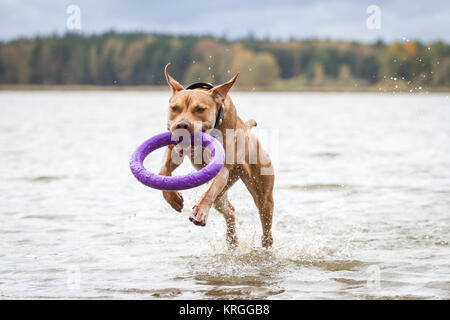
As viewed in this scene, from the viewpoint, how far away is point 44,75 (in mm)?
115750

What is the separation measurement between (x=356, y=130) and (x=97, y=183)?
19671 millimetres

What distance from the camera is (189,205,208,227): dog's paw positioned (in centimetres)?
607

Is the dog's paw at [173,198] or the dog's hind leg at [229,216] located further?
the dog's hind leg at [229,216]

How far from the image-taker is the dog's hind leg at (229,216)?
7.73 meters

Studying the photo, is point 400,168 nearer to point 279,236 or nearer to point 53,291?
point 279,236

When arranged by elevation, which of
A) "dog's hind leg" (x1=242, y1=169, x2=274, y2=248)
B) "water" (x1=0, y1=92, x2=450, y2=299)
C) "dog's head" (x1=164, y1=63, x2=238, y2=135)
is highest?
"dog's head" (x1=164, y1=63, x2=238, y2=135)

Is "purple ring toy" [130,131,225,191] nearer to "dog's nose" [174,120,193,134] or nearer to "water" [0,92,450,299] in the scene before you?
"dog's nose" [174,120,193,134]

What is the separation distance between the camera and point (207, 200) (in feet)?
20.6

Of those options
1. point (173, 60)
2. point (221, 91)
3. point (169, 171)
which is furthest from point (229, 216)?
point (173, 60)

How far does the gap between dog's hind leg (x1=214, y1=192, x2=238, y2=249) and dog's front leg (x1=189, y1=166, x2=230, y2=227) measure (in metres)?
1.12

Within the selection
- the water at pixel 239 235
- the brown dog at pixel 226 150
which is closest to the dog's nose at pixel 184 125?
the brown dog at pixel 226 150

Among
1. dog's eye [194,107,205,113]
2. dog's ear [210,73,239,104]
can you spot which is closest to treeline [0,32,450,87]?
dog's ear [210,73,239,104]

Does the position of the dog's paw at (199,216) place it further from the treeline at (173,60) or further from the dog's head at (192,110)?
the treeline at (173,60)

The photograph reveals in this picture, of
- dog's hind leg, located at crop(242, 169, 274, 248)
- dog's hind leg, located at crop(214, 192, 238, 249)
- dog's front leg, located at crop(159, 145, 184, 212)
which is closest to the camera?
dog's front leg, located at crop(159, 145, 184, 212)
